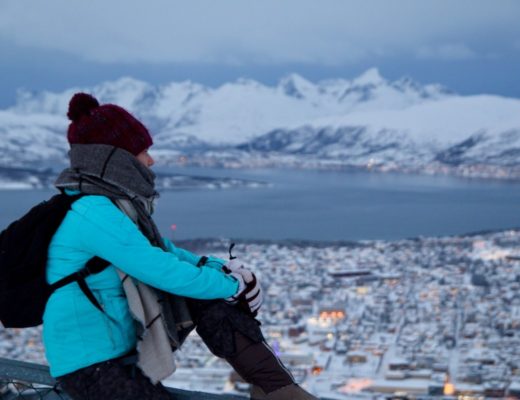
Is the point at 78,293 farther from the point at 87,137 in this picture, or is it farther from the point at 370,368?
the point at 370,368

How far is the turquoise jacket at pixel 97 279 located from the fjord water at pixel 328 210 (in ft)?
57.3

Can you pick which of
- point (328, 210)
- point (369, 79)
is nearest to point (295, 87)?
point (369, 79)

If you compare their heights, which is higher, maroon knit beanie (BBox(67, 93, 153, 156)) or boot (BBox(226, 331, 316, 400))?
maroon knit beanie (BBox(67, 93, 153, 156))

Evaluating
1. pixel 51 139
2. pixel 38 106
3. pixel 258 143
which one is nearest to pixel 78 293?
pixel 51 139

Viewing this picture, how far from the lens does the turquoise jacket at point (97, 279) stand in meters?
0.93

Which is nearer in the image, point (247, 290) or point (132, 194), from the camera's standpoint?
point (132, 194)

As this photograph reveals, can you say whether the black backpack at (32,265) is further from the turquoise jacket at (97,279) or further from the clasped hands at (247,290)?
the clasped hands at (247,290)

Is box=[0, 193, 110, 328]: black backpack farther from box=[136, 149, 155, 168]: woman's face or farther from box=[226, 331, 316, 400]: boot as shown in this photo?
box=[226, 331, 316, 400]: boot

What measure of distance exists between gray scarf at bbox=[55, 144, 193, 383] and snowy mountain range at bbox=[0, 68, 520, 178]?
27.4 metres

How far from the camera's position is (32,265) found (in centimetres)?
95

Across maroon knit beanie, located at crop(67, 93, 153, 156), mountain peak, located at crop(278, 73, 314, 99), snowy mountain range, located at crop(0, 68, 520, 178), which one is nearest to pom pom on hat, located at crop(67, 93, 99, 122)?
maroon knit beanie, located at crop(67, 93, 153, 156)

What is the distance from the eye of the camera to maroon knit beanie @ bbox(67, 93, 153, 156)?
0.99 metres

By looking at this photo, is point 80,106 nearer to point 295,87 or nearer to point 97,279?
point 97,279

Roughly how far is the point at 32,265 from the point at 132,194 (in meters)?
0.17
